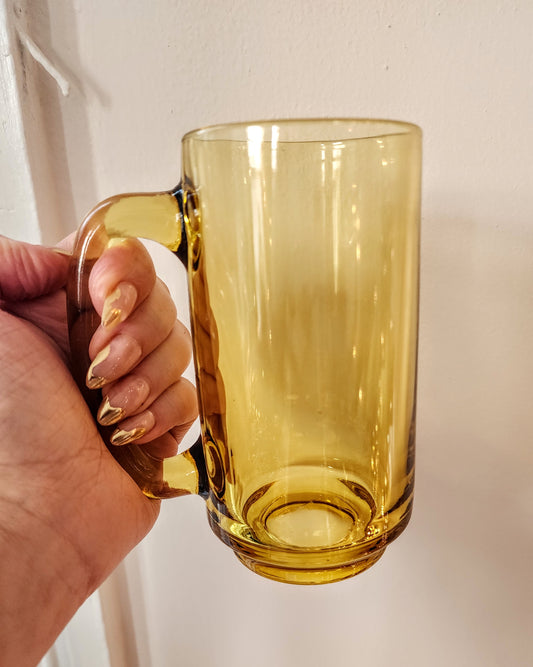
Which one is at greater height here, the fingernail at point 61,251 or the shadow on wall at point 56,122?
the shadow on wall at point 56,122

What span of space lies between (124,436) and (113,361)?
5 centimetres

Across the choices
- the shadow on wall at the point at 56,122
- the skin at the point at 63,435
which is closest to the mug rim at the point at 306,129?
the skin at the point at 63,435

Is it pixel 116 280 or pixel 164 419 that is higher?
pixel 116 280

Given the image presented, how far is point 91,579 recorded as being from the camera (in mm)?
451

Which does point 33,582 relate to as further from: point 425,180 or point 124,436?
point 425,180

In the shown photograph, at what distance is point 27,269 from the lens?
1.54 feet

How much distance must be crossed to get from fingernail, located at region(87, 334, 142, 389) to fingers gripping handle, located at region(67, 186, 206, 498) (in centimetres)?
1

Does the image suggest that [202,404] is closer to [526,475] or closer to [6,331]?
[6,331]

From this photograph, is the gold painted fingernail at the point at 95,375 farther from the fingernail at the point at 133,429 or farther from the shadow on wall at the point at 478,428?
the shadow on wall at the point at 478,428

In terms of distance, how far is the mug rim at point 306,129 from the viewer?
335 millimetres

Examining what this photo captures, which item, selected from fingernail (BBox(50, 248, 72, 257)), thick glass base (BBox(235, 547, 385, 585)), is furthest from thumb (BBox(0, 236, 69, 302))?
thick glass base (BBox(235, 547, 385, 585))

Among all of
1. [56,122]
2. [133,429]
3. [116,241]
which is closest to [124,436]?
[133,429]

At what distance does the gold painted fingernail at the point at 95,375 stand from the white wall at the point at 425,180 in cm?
17

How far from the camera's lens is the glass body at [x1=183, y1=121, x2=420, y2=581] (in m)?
0.34
